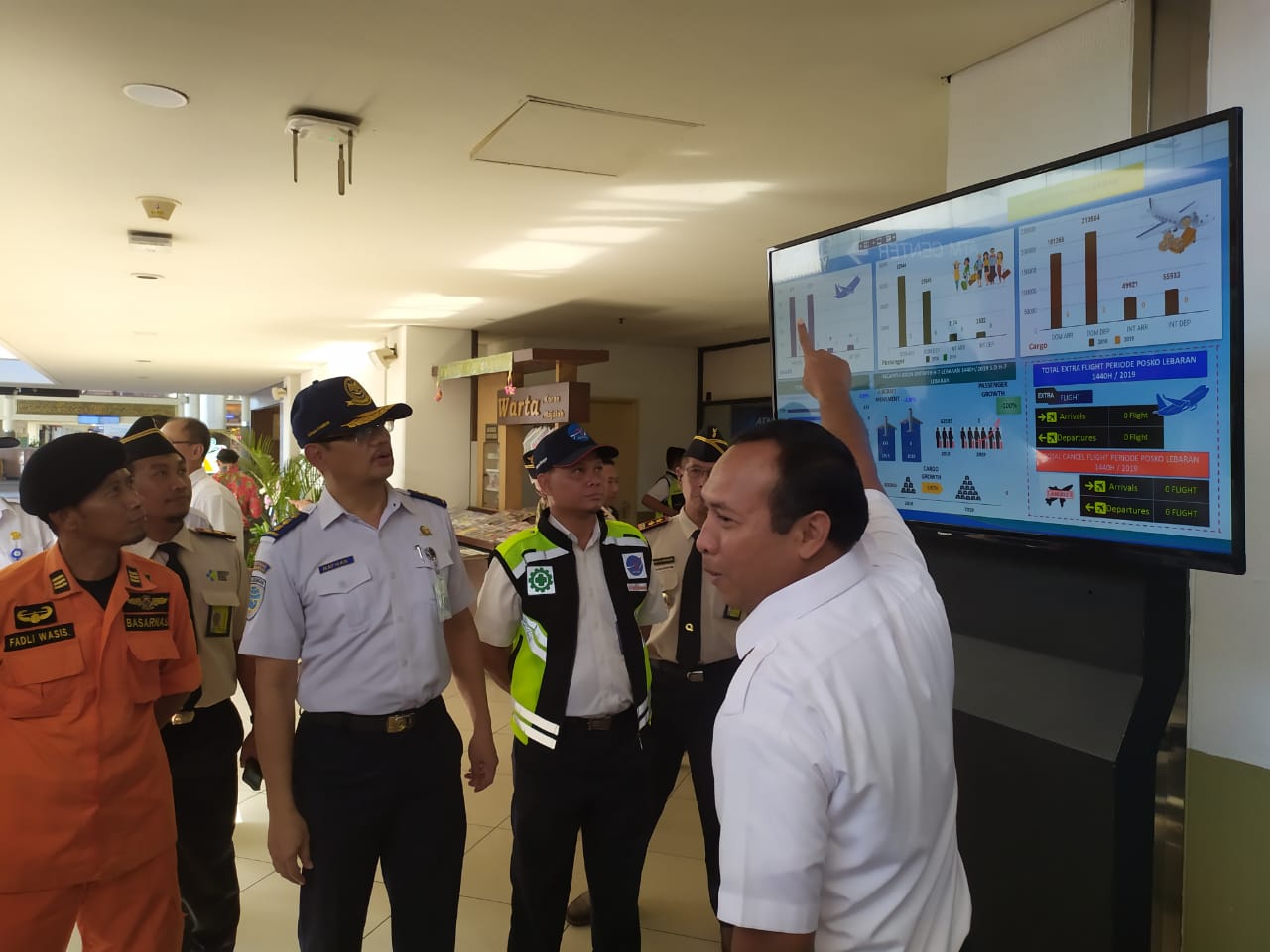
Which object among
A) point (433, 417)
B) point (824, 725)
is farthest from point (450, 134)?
point (433, 417)

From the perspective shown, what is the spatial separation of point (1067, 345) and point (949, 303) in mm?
293

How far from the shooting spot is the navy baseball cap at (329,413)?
6.27 ft

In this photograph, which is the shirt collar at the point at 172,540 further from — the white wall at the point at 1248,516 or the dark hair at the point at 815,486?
the white wall at the point at 1248,516

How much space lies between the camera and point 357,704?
73.8 inches

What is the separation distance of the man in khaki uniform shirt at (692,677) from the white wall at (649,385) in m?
6.58

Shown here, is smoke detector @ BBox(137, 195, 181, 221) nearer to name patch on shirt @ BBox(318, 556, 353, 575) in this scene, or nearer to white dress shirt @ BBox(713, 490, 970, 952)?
name patch on shirt @ BBox(318, 556, 353, 575)

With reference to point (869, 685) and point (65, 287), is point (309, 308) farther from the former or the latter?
point (869, 685)

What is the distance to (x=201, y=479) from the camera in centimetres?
448

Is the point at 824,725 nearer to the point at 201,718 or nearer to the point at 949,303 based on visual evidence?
the point at 949,303

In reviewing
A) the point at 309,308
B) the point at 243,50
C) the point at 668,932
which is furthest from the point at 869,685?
the point at 309,308

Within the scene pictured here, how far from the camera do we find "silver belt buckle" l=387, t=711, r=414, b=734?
1886 mm

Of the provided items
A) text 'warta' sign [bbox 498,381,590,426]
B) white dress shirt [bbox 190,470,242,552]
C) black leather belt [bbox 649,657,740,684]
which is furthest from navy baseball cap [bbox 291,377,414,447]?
text 'warta' sign [bbox 498,381,590,426]

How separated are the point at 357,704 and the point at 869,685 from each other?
1.27 meters

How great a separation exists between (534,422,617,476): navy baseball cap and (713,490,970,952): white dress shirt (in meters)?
1.25
